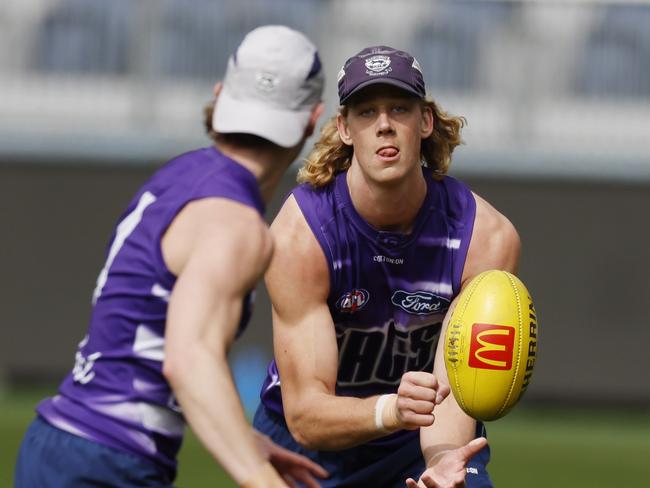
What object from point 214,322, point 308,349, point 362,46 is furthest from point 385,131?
point 362,46

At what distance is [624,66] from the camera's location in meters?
15.3

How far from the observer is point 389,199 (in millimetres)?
6031

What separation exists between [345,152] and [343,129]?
18 centimetres

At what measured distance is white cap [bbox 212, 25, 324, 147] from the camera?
4398 mm

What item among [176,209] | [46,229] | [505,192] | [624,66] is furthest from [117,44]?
[176,209]

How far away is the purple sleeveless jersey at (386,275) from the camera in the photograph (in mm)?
6047

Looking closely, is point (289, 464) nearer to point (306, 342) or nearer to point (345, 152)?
point (306, 342)

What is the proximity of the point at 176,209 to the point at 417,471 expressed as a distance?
7.41ft

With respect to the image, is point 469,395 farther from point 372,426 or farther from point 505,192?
point 505,192

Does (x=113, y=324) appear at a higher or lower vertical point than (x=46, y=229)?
higher

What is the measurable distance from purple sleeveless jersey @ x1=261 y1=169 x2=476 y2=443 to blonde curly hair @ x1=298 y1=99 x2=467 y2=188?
0.08m

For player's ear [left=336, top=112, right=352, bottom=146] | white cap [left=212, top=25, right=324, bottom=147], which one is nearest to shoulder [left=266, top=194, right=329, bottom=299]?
player's ear [left=336, top=112, right=352, bottom=146]

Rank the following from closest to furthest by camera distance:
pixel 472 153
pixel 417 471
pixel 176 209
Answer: pixel 176 209 → pixel 417 471 → pixel 472 153

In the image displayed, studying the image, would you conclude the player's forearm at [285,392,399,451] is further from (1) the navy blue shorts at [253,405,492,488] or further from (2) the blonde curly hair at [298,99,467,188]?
(2) the blonde curly hair at [298,99,467,188]
